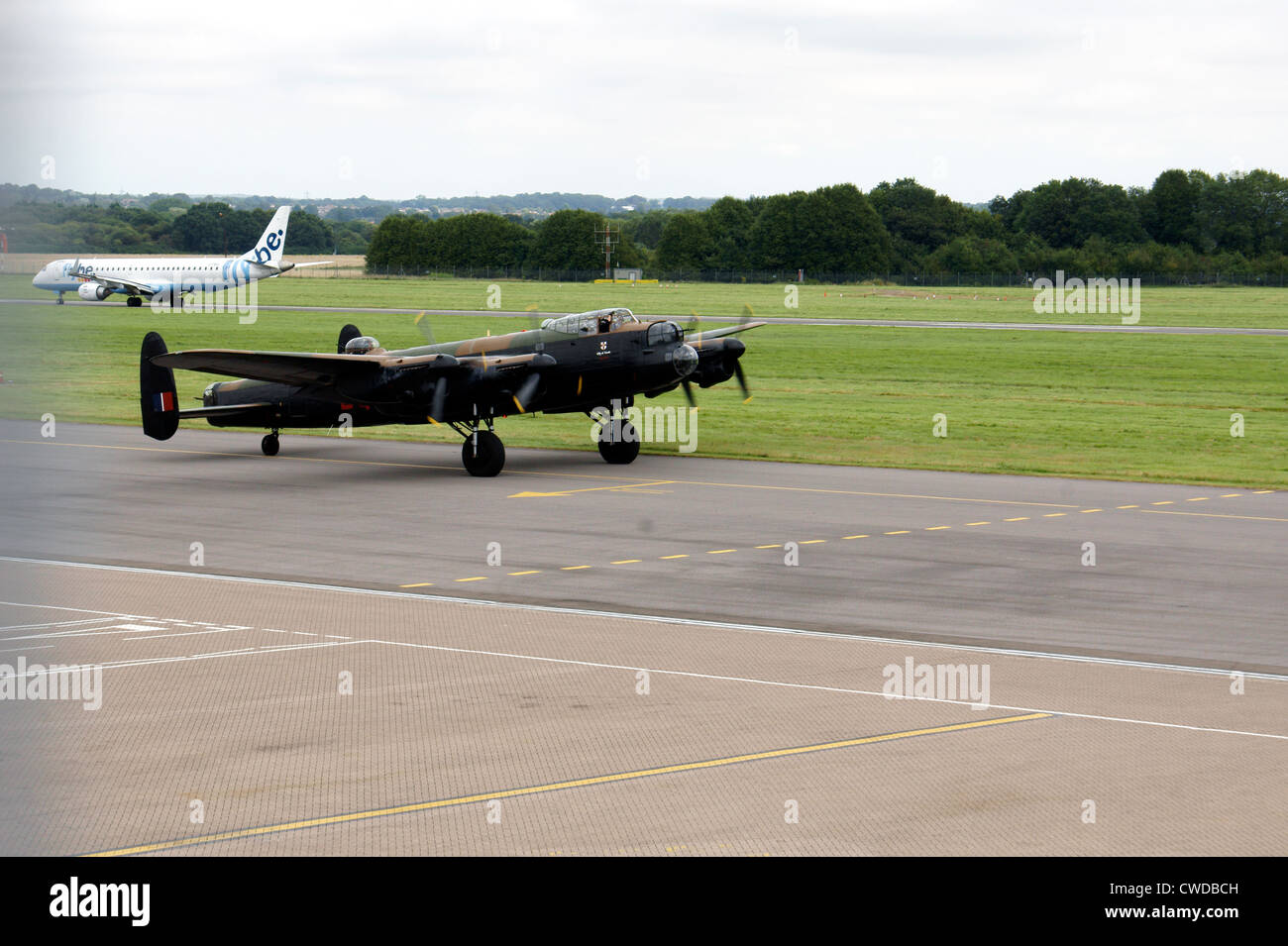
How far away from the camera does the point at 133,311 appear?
10550 cm

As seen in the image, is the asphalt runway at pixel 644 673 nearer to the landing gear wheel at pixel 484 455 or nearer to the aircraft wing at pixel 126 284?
the landing gear wheel at pixel 484 455

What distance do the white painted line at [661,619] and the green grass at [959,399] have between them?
401 centimetres

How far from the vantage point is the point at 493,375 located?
33.9 m

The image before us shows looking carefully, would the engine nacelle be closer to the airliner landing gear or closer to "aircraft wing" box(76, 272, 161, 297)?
"aircraft wing" box(76, 272, 161, 297)

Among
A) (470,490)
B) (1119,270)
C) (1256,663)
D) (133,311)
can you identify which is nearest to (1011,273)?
(1119,270)

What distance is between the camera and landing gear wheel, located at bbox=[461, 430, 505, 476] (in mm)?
33344

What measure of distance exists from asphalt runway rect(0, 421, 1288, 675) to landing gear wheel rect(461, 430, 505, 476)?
0.36 metres

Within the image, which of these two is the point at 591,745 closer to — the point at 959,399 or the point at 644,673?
the point at 644,673

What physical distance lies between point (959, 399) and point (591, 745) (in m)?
39.5

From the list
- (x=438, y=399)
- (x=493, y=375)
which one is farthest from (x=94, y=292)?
(x=493, y=375)

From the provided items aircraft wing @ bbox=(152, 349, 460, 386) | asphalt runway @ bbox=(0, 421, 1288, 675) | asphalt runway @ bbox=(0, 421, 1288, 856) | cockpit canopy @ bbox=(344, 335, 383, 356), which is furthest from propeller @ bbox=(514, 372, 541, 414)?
cockpit canopy @ bbox=(344, 335, 383, 356)

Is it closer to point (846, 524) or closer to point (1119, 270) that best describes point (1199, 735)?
point (846, 524)

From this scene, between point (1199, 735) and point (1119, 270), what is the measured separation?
163215 mm

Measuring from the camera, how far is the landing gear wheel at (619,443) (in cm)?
3588
